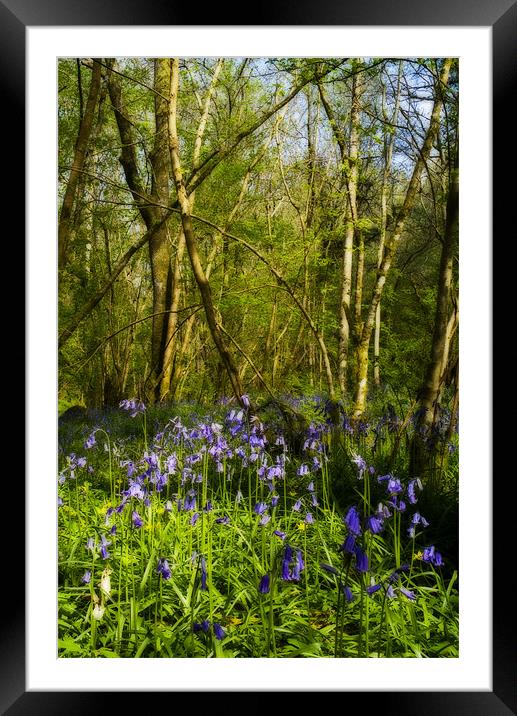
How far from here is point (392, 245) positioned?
2555mm

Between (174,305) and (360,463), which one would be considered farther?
(174,305)

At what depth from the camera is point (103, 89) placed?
2.47 metres

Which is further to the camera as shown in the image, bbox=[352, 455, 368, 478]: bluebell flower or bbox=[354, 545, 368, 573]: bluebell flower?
bbox=[352, 455, 368, 478]: bluebell flower

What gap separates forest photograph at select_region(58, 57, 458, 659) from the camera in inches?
89.7

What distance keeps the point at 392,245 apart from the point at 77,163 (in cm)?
155

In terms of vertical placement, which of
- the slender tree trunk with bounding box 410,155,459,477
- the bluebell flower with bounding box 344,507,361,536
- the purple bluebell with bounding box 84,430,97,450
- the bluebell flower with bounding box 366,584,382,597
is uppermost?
the slender tree trunk with bounding box 410,155,459,477

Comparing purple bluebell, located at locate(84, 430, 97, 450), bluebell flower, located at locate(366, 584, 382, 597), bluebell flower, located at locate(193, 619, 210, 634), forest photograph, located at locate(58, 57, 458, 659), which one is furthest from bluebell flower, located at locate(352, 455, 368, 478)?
purple bluebell, located at locate(84, 430, 97, 450)

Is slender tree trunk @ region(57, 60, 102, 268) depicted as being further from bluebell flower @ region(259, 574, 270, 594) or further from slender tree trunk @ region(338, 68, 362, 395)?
bluebell flower @ region(259, 574, 270, 594)

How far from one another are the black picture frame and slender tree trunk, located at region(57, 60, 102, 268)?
56 centimetres

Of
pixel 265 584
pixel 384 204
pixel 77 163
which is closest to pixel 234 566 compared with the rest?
pixel 265 584
